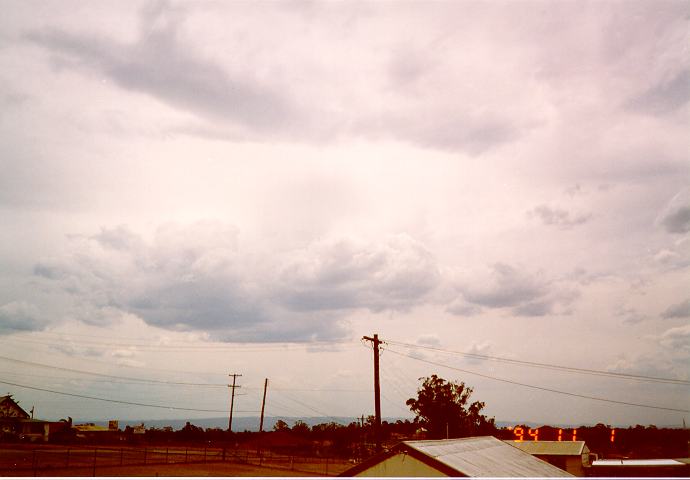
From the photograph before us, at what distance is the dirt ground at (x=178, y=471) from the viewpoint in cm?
4312

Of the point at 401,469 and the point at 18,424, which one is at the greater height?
the point at 401,469

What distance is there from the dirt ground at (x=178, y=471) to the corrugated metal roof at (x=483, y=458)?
94.2 feet

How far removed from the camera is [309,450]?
8831cm

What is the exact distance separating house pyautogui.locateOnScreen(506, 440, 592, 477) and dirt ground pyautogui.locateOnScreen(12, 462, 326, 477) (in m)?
20.5

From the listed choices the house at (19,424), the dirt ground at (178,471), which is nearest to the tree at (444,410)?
the dirt ground at (178,471)

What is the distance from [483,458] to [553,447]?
91.9ft

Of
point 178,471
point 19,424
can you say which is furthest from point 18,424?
point 178,471

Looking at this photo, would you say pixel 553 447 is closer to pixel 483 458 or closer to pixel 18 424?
pixel 483 458

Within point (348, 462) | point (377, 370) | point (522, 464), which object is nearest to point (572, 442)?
point (377, 370)

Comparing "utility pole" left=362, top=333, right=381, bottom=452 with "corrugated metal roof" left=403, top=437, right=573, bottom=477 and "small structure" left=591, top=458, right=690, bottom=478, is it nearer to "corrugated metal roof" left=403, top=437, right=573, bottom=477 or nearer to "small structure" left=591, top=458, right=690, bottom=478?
"corrugated metal roof" left=403, top=437, right=573, bottom=477

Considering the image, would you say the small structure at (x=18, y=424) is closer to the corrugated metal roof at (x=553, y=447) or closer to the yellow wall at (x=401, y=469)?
the corrugated metal roof at (x=553, y=447)

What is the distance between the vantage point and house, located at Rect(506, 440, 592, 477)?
4522 cm

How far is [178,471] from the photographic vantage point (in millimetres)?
49281

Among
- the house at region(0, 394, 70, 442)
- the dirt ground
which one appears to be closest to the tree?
the dirt ground
